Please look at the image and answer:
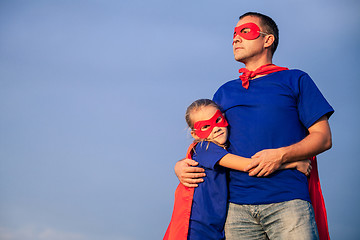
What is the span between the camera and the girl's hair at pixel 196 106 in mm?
3949

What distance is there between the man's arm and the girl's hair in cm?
78

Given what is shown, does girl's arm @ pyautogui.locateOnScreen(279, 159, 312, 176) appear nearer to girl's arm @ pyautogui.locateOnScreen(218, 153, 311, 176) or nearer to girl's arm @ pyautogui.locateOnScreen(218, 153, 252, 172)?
girl's arm @ pyautogui.locateOnScreen(218, 153, 311, 176)

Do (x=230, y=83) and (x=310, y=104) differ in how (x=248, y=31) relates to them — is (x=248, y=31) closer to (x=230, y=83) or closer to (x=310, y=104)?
(x=230, y=83)

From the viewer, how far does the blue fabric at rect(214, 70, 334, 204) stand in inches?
136

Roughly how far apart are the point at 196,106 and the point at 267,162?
0.97 meters

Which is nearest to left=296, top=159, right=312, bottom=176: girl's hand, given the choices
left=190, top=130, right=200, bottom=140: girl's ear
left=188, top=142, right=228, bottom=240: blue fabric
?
left=188, top=142, right=228, bottom=240: blue fabric

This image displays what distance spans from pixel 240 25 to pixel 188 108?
1085mm

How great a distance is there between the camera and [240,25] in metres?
4.29

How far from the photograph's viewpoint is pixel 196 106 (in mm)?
3984

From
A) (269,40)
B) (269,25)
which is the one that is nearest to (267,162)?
(269,40)

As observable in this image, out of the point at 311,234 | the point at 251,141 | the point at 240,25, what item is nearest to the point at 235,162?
the point at 251,141

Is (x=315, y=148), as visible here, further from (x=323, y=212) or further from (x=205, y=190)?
(x=205, y=190)

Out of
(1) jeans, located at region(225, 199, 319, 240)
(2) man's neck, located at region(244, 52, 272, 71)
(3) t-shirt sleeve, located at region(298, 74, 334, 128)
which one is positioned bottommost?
(1) jeans, located at region(225, 199, 319, 240)

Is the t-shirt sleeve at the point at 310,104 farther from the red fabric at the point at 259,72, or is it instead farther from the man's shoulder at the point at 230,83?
the man's shoulder at the point at 230,83
